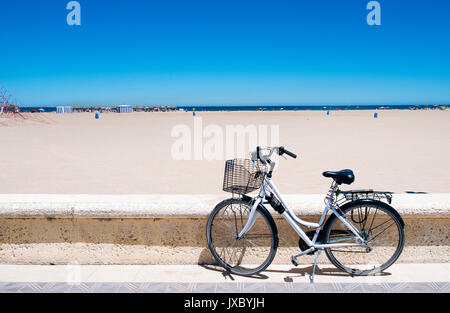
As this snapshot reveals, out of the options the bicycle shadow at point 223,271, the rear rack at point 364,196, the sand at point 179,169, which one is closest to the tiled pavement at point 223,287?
the bicycle shadow at point 223,271

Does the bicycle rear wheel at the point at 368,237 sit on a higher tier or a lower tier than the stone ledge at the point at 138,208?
lower

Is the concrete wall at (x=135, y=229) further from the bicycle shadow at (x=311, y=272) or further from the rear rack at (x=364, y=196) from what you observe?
the rear rack at (x=364, y=196)

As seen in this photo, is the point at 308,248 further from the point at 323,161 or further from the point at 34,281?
the point at 323,161

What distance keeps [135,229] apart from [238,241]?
1054 mm

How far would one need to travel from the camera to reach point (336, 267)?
365 cm

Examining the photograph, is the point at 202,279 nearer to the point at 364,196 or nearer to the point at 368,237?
the point at 368,237

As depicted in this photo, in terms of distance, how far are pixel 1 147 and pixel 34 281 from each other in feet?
48.5

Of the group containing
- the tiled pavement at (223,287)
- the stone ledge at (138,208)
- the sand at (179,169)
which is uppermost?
the stone ledge at (138,208)

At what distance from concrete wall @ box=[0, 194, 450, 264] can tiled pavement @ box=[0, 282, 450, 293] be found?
0.42 metres

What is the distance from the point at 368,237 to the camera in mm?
3500

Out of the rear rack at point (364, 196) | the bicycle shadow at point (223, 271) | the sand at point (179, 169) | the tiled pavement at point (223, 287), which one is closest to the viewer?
the tiled pavement at point (223, 287)

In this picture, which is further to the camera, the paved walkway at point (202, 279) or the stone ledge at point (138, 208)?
the stone ledge at point (138, 208)

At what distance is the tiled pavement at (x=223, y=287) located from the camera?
3.23 m

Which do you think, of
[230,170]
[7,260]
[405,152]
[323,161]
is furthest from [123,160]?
[405,152]
